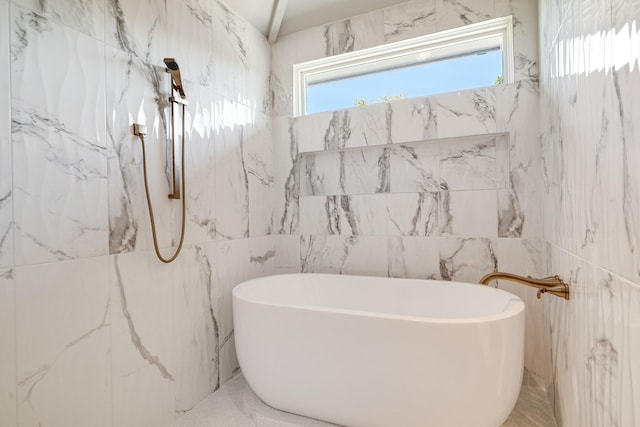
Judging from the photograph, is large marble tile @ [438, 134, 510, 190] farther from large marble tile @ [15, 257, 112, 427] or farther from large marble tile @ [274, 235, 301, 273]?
large marble tile @ [15, 257, 112, 427]

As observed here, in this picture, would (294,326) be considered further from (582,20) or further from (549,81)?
(549,81)

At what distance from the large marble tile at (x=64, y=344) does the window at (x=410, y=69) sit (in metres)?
1.96

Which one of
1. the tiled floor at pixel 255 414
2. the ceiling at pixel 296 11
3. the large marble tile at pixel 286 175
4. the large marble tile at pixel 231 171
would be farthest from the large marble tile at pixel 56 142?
the large marble tile at pixel 286 175

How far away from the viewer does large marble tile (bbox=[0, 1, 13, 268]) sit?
1009 mm

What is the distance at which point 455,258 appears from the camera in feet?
6.82

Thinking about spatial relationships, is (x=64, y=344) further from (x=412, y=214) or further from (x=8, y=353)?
A: (x=412, y=214)

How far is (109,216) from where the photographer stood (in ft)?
4.36

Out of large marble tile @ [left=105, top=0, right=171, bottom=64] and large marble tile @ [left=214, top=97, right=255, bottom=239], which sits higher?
large marble tile @ [left=105, top=0, right=171, bottom=64]

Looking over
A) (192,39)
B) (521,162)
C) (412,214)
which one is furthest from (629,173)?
(192,39)

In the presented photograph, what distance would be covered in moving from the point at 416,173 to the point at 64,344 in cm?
215

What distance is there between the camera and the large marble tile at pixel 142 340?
4.43 feet

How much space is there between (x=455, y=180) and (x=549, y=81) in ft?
2.46

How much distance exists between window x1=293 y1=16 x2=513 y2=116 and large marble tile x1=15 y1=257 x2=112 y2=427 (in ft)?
6.43

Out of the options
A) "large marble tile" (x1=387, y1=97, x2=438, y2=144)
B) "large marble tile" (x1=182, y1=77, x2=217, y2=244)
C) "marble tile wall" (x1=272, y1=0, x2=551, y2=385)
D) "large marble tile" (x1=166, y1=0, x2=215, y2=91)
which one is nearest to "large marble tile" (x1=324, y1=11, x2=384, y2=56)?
"marble tile wall" (x1=272, y1=0, x2=551, y2=385)
